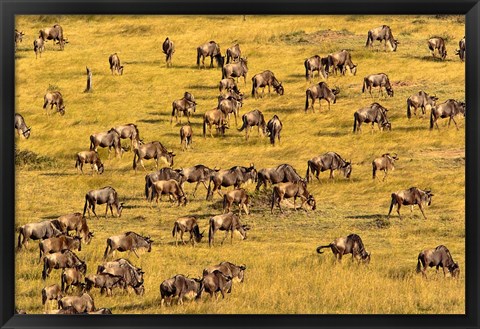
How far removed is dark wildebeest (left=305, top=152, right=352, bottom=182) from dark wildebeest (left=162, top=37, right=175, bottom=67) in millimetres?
3570

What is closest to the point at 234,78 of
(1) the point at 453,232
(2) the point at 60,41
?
(2) the point at 60,41

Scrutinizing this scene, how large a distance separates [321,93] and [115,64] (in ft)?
13.5

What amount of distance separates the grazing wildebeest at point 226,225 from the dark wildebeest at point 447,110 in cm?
407

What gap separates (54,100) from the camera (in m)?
30.2

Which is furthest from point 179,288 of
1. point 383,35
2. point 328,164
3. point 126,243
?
point 383,35

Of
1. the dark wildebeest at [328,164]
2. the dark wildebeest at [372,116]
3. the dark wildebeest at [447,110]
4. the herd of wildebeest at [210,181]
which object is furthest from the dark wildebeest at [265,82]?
the dark wildebeest at [447,110]

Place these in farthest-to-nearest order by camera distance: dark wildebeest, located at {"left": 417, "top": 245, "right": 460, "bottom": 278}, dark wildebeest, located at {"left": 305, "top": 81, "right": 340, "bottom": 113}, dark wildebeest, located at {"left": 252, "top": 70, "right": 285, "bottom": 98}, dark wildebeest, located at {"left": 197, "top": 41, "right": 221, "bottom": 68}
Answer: dark wildebeest, located at {"left": 252, "top": 70, "right": 285, "bottom": 98}, dark wildebeest, located at {"left": 305, "top": 81, "right": 340, "bottom": 113}, dark wildebeest, located at {"left": 197, "top": 41, "right": 221, "bottom": 68}, dark wildebeest, located at {"left": 417, "top": 245, "right": 460, "bottom": 278}

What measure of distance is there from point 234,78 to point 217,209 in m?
3.28

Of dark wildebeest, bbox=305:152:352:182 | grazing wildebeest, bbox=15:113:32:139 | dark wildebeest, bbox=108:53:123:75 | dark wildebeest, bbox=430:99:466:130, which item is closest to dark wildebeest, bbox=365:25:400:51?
dark wildebeest, bbox=430:99:466:130

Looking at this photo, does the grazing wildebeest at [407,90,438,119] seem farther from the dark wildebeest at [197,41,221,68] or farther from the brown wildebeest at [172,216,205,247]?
the brown wildebeest at [172,216,205,247]

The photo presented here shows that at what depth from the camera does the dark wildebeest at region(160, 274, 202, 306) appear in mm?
27906

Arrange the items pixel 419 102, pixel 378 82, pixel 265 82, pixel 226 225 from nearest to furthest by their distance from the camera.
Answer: pixel 226 225 < pixel 419 102 < pixel 378 82 < pixel 265 82

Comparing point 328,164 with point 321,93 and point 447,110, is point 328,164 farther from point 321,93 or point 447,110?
point 447,110

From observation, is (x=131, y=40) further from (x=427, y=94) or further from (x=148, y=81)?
(x=427, y=94)
